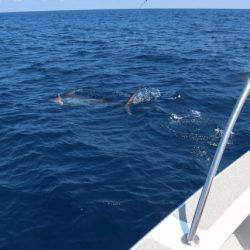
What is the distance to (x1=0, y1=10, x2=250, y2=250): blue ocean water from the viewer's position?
8.32 m

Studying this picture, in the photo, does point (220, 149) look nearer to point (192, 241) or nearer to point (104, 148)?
point (192, 241)

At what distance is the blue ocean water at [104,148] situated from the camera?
8320mm

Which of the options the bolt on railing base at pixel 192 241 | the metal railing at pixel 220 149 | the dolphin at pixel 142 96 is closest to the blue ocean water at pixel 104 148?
the dolphin at pixel 142 96

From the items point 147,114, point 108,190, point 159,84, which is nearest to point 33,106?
point 147,114

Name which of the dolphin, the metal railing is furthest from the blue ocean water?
the metal railing

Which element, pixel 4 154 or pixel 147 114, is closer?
pixel 4 154

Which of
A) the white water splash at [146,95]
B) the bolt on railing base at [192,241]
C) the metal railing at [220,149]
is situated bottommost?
the white water splash at [146,95]

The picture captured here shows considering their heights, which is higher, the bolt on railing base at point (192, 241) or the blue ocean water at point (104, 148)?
the bolt on railing base at point (192, 241)

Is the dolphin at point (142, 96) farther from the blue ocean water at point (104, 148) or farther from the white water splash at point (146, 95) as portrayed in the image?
the blue ocean water at point (104, 148)

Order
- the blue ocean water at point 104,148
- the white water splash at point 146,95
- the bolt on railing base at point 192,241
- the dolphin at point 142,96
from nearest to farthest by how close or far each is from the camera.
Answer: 1. the bolt on railing base at point 192,241
2. the blue ocean water at point 104,148
3. the dolphin at point 142,96
4. the white water splash at point 146,95

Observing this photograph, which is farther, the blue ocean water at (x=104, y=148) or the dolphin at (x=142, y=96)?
the dolphin at (x=142, y=96)

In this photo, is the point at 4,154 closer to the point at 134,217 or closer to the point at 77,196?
the point at 77,196

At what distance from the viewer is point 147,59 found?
27.9m

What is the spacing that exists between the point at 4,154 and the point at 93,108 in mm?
5169
